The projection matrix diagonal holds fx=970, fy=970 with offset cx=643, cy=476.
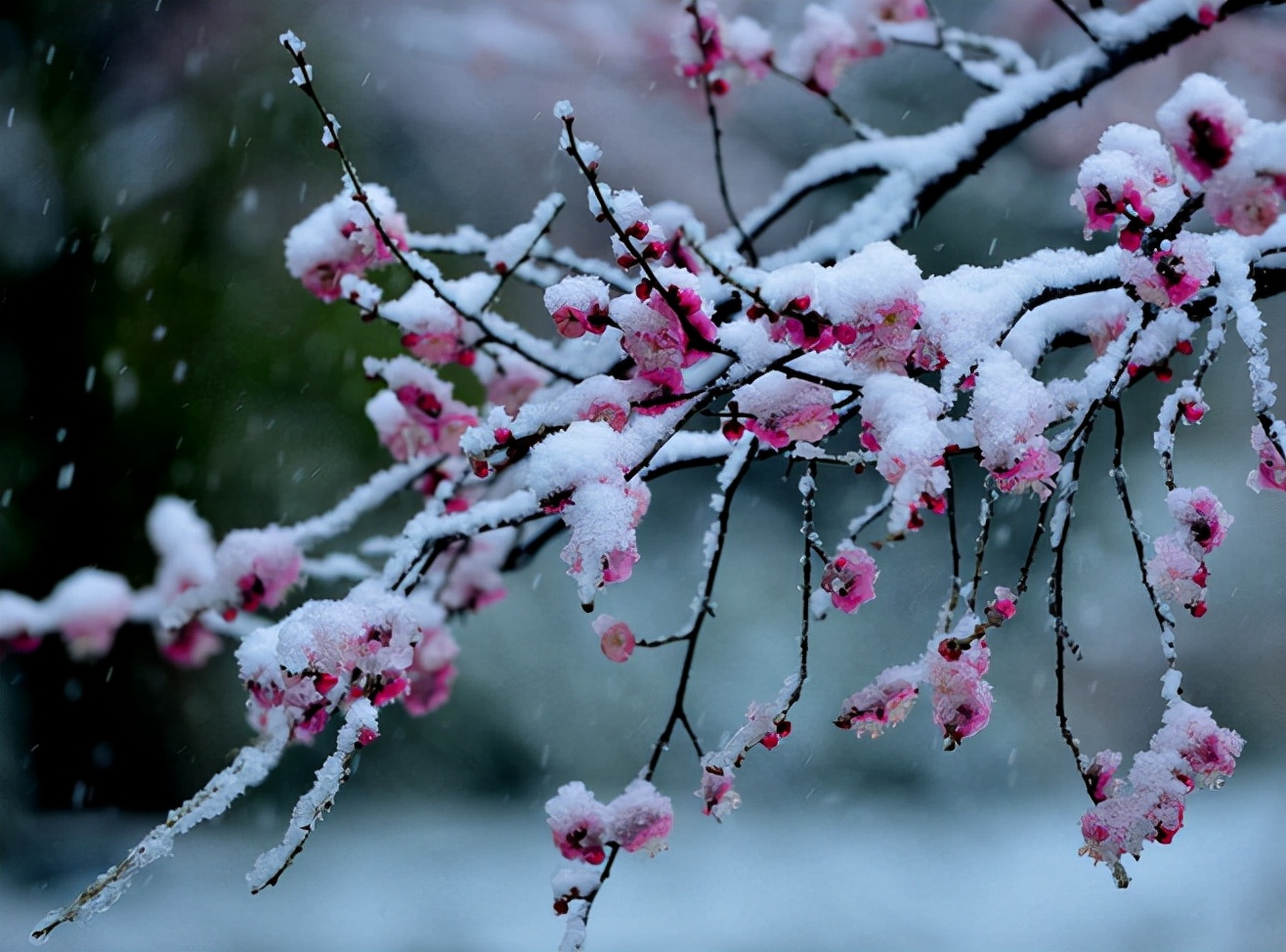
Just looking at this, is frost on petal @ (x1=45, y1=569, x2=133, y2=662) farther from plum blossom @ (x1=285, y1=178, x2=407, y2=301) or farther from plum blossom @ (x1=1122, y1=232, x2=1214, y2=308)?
plum blossom @ (x1=1122, y1=232, x2=1214, y2=308)

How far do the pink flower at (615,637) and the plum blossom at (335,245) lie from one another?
0.66 metres

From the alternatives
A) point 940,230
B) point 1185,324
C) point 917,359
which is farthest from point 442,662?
point 940,230

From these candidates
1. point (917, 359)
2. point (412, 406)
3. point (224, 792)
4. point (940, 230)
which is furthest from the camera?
point (940, 230)

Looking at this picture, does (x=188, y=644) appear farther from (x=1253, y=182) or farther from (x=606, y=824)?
(x=1253, y=182)

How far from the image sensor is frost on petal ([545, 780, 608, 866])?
3.35 feet

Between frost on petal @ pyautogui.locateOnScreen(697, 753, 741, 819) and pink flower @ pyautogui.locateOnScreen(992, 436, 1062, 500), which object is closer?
pink flower @ pyautogui.locateOnScreen(992, 436, 1062, 500)

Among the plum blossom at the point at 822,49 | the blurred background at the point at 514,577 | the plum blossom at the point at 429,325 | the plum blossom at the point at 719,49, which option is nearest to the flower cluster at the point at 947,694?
the plum blossom at the point at 429,325

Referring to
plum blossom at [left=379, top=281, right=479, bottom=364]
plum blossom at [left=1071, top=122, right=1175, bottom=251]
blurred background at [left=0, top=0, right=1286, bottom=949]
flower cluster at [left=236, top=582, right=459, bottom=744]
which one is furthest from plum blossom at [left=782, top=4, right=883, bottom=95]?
blurred background at [left=0, top=0, right=1286, bottom=949]

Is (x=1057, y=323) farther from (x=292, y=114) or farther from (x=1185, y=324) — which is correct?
(x=292, y=114)

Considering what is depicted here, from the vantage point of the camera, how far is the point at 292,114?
4586mm

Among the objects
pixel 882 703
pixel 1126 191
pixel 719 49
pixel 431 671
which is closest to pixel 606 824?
pixel 882 703

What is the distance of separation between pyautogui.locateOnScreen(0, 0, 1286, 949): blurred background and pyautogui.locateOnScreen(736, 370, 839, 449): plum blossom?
3670mm

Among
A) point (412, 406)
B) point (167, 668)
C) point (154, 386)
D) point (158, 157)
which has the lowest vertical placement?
point (412, 406)

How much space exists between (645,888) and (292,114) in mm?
4000
